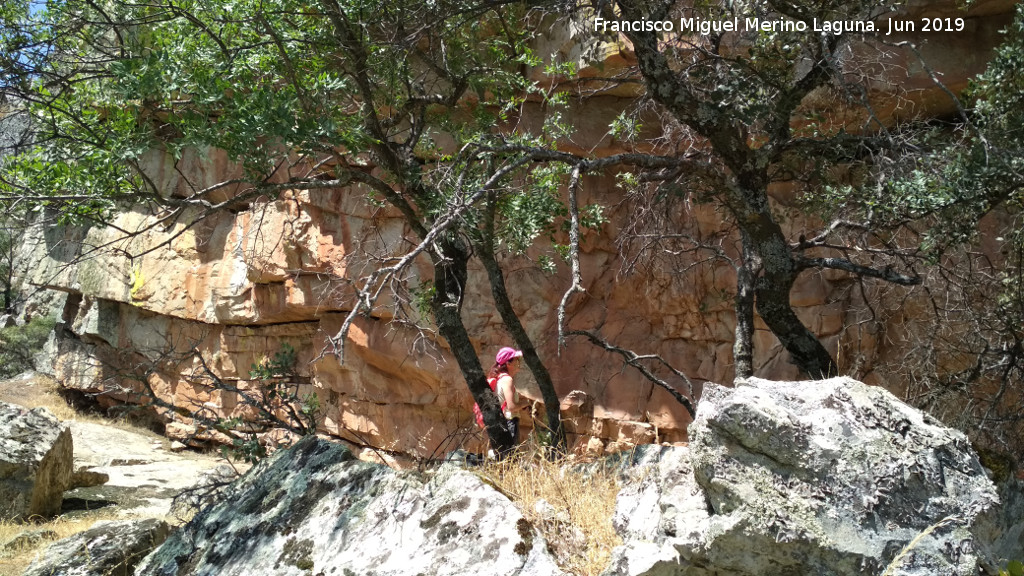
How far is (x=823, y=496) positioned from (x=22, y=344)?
1849cm

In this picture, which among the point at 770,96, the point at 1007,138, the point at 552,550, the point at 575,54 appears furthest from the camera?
the point at 575,54

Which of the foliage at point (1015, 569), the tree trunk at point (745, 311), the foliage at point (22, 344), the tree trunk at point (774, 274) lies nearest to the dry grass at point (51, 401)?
the foliage at point (22, 344)

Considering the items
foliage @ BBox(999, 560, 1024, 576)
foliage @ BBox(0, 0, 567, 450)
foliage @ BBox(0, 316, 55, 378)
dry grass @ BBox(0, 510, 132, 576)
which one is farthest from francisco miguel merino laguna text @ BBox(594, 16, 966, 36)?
foliage @ BBox(0, 316, 55, 378)

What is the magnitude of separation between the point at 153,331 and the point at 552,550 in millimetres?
13628

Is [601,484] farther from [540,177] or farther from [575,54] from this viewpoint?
[575,54]

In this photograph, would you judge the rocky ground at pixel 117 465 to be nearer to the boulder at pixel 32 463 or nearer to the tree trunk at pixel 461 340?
the boulder at pixel 32 463

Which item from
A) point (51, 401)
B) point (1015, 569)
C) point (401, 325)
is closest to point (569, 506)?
point (1015, 569)

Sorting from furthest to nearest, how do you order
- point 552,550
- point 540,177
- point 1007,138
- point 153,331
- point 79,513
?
point 153,331, point 79,513, point 540,177, point 1007,138, point 552,550

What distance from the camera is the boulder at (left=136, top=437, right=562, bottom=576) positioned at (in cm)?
317

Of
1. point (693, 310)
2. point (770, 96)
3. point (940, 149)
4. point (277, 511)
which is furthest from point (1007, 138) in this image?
point (693, 310)

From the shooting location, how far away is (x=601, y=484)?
3896 mm

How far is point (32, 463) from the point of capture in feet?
24.6

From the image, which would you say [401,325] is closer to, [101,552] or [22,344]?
[101,552]

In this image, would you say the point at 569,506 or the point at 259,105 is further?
the point at 259,105
